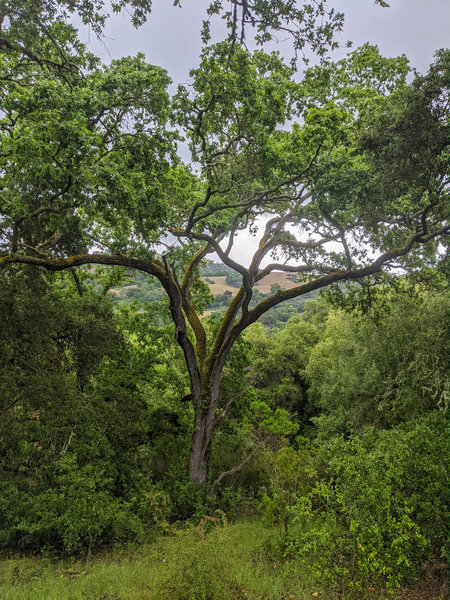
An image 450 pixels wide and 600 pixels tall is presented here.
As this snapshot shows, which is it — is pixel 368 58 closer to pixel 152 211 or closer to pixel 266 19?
pixel 266 19

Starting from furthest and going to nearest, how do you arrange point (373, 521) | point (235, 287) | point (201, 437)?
point (235, 287) → point (201, 437) → point (373, 521)

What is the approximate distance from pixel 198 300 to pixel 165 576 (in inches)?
323

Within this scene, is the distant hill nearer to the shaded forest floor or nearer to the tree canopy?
the tree canopy

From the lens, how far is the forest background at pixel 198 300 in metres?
5.29

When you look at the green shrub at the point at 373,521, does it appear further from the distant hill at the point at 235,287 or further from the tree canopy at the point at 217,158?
the distant hill at the point at 235,287

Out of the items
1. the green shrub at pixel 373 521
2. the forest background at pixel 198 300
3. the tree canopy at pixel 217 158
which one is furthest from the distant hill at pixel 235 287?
the green shrub at pixel 373 521

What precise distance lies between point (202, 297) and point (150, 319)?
1970 mm

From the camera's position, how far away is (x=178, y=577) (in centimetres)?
459

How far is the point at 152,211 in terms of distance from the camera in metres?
6.10

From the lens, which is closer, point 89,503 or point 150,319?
point 89,503

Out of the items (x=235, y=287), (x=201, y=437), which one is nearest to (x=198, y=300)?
(x=201, y=437)

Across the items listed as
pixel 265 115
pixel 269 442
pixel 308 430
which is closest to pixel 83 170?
pixel 265 115

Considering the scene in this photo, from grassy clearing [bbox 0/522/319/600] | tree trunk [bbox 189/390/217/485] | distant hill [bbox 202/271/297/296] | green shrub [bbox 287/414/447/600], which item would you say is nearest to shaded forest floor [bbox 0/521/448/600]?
grassy clearing [bbox 0/522/319/600]

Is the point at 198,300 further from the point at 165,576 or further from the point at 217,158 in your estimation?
the point at 165,576
